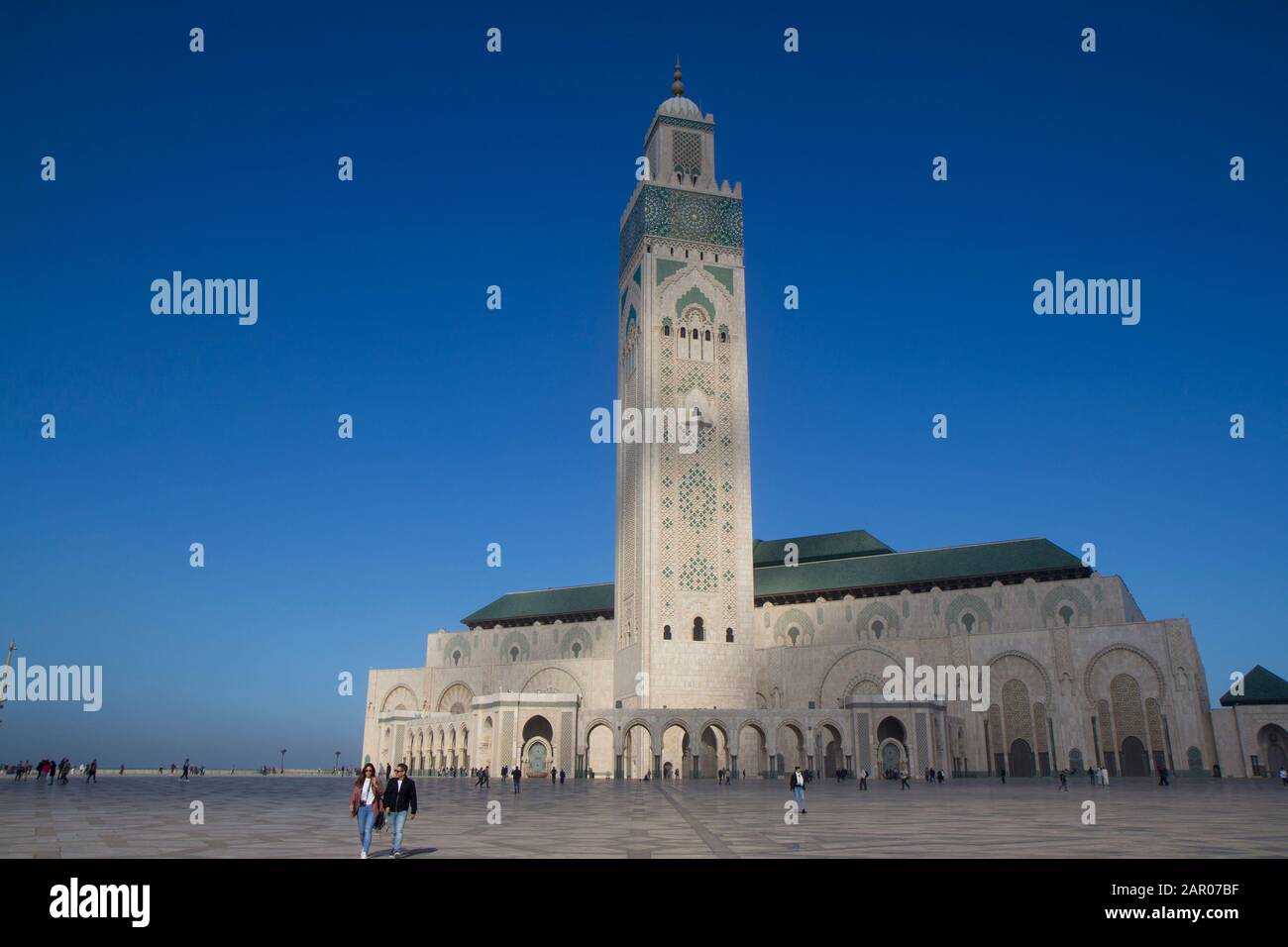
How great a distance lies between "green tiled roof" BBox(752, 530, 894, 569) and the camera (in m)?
56.7

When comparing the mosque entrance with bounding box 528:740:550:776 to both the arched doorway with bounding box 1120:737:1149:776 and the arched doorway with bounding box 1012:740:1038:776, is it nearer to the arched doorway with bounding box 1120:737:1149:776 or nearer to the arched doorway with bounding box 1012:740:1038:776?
the arched doorway with bounding box 1012:740:1038:776

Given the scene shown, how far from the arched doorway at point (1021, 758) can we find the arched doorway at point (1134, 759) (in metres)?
3.76

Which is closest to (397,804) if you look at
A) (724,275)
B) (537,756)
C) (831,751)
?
(537,756)

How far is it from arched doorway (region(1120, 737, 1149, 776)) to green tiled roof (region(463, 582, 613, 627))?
28952 mm

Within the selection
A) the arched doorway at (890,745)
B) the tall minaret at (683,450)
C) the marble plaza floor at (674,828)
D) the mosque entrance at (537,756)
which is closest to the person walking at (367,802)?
the marble plaza floor at (674,828)

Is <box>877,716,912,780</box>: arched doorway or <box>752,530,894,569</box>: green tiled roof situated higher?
<box>752,530,894,569</box>: green tiled roof

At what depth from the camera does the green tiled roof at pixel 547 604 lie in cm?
6053

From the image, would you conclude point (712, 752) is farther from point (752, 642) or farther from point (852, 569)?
point (852, 569)

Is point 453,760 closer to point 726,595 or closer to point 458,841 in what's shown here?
point 726,595

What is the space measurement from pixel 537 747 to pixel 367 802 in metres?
39.8

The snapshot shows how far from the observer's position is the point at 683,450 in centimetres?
4847

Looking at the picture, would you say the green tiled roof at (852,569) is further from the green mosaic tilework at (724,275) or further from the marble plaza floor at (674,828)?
the marble plaza floor at (674,828)

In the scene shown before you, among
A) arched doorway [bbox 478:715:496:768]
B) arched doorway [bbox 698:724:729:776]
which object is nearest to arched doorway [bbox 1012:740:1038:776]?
arched doorway [bbox 698:724:729:776]
